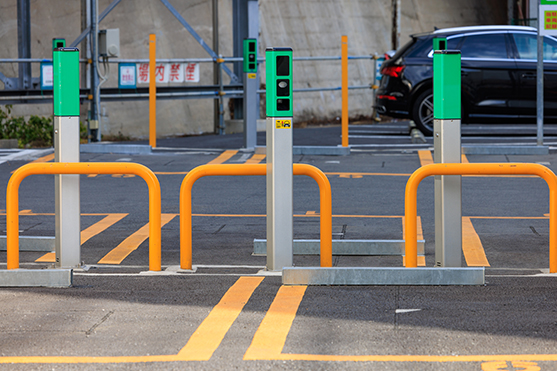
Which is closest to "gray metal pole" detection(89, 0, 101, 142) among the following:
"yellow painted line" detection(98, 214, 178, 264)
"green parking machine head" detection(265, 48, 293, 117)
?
"yellow painted line" detection(98, 214, 178, 264)

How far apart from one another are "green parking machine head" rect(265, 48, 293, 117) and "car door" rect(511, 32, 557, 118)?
974 cm

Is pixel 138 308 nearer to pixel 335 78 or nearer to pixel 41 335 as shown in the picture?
pixel 41 335

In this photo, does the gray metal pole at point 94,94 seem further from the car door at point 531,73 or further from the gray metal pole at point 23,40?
the car door at point 531,73

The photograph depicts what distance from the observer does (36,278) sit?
16.7 feet

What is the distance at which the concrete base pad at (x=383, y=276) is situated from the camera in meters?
5.05

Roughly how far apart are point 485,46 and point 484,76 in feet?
1.91

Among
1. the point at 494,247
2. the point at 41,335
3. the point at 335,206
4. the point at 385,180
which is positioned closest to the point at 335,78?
the point at 385,180

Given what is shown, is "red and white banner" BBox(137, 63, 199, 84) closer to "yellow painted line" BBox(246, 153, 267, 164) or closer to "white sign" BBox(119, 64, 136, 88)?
"white sign" BBox(119, 64, 136, 88)

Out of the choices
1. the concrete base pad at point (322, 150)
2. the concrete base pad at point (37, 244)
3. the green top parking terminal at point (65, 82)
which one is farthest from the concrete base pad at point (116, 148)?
the green top parking terminal at point (65, 82)

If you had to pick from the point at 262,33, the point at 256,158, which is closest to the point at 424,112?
the point at 256,158

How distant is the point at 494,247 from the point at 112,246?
9.55 ft

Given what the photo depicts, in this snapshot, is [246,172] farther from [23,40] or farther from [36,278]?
[23,40]

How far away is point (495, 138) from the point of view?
48.4ft

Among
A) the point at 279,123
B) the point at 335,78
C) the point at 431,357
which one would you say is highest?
the point at 335,78
